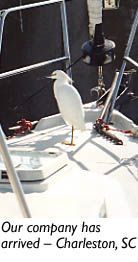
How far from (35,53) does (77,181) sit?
3.65 m

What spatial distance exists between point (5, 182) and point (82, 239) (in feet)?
2.48

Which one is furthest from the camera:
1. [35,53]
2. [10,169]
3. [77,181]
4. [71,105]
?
[35,53]

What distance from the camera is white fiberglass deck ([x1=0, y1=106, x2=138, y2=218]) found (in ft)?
5.78

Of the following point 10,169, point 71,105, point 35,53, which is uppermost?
point 10,169

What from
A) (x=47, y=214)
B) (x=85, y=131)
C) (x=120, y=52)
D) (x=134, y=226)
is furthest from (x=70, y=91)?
(x=120, y=52)

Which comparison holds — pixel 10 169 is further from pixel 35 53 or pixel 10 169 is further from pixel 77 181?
pixel 35 53

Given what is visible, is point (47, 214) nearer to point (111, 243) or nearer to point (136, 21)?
point (111, 243)

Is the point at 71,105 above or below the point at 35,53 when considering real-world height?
above

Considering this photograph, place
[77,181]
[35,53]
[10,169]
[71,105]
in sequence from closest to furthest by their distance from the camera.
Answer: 1. [10,169]
2. [77,181]
3. [71,105]
4. [35,53]

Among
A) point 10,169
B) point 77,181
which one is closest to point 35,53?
point 77,181

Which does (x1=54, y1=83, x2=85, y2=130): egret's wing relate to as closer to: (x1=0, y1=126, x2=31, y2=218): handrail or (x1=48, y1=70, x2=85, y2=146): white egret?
(x1=48, y1=70, x2=85, y2=146): white egret

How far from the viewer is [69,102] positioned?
291 centimetres

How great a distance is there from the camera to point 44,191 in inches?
75.9

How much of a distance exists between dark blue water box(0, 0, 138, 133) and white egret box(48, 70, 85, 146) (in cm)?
227
